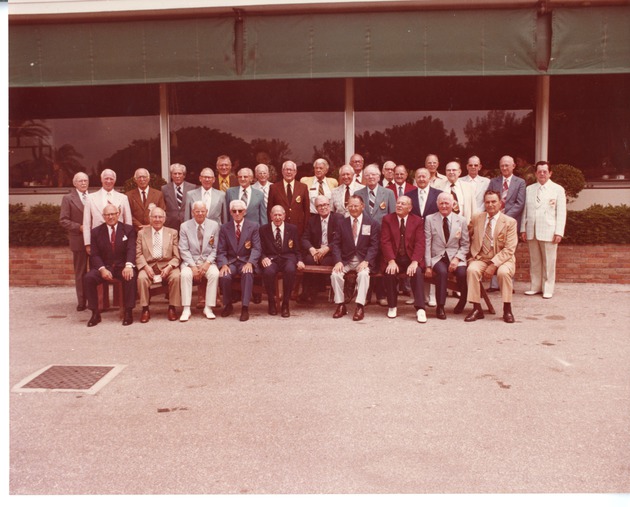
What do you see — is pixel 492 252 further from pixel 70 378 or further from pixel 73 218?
pixel 73 218

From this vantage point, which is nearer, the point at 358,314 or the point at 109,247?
the point at 358,314

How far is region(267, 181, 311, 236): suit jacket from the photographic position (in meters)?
8.42

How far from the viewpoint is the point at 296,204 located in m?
8.45

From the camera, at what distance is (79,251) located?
27.9 feet

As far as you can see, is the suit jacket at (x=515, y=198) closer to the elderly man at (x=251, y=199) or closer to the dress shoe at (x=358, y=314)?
the dress shoe at (x=358, y=314)

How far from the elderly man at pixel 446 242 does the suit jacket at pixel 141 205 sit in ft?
12.0

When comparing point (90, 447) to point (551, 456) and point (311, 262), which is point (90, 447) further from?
point (311, 262)

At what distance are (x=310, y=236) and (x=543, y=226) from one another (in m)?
3.30

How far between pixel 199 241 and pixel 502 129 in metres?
6.20

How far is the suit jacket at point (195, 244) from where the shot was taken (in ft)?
26.0

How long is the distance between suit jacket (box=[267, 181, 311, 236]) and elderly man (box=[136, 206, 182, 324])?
140 centimetres

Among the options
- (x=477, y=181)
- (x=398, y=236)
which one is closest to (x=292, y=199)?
(x=398, y=236)

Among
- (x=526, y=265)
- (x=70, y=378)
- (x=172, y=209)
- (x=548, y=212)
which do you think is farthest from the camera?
(x=526, y=265)

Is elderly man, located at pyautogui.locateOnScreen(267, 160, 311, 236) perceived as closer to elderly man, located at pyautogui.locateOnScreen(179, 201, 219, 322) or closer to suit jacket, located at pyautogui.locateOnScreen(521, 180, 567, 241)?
elderly man, located at pyautogui.locateOnScreen(179, 201, 219, 322)
